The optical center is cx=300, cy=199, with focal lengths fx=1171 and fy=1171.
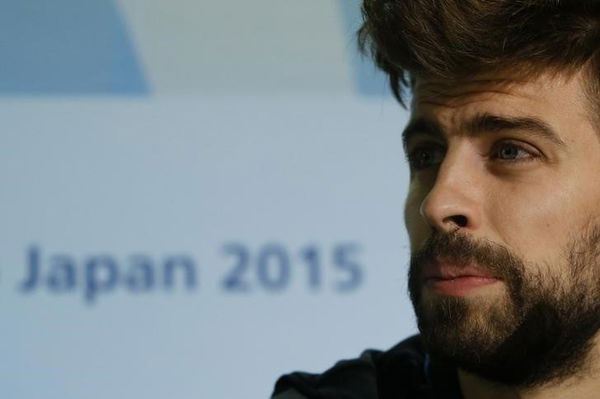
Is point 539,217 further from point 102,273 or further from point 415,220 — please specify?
point 102,273

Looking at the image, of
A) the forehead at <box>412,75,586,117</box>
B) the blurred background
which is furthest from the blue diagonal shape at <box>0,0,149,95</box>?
the forehead at <box>412,75,586,117</box>

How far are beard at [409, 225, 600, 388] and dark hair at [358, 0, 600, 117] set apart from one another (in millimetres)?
238

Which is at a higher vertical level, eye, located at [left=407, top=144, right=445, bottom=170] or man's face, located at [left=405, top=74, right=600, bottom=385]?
eye, located at [left=407, top=144, right=445, bottom=170]

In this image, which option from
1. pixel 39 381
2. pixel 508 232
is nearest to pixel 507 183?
pixel 508 232

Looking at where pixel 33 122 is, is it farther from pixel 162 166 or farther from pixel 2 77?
pixel 162 166

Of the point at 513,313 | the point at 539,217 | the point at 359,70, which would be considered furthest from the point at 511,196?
the point at 359,70

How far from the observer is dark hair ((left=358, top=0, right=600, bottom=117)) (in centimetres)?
160

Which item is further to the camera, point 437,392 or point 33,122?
point 33,122

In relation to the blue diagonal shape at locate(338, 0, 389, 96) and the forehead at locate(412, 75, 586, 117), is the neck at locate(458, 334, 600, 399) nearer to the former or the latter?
the forehead at locate(412, 75, 586, 117)

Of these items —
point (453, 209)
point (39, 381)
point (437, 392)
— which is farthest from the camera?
point (39, 381)

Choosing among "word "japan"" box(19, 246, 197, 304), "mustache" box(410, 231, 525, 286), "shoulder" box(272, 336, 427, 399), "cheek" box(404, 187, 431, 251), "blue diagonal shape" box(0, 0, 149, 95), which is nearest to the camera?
"mustache" box(410, 231, 525, 286)

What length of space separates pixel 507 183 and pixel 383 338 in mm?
669

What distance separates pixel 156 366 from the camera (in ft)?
7.00

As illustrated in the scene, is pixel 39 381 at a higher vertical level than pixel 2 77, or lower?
lower
